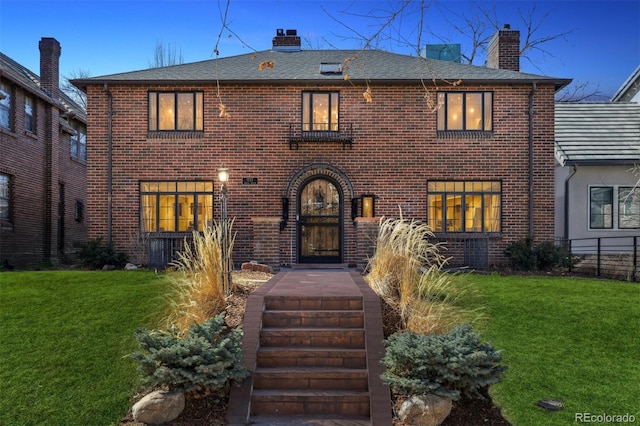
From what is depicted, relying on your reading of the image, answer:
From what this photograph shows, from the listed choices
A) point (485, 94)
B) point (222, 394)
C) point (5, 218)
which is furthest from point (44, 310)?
point (485, 94)

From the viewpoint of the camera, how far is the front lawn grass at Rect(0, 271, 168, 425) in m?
5.38

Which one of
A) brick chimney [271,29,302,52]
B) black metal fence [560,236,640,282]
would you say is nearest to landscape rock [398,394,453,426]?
black metal fence [560,236,640,282]

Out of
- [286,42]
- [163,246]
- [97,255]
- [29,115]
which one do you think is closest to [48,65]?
[29,115]

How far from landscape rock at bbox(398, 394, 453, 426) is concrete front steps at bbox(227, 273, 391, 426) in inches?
10.0

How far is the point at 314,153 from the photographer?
14406mm

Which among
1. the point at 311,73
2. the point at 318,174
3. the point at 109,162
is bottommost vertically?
the point at 318,174

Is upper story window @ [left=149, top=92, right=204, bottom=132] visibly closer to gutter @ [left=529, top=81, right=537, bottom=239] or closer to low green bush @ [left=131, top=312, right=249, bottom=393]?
gutter @ [left=529, top=81, right=537, bottom=239]

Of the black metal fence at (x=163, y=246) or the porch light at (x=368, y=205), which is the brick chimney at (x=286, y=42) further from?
the black metal fence at (x=163, y=246)

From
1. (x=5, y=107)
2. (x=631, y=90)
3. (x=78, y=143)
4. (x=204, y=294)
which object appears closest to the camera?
(x=204, y=294)

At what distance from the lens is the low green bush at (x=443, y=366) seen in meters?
5.19

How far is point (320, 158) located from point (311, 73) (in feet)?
8.17

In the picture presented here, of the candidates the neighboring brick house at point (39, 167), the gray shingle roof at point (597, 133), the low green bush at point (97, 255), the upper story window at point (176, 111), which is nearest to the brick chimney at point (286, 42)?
the upper story window at point (176, 111)

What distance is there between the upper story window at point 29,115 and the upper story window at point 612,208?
1814 cm

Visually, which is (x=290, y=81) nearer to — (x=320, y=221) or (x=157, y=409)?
(x=320, y=221)
